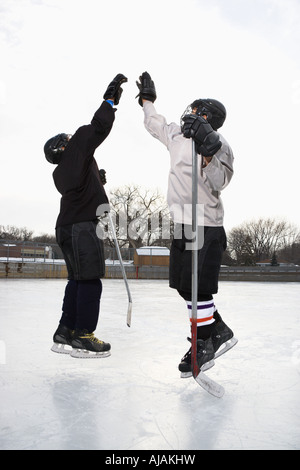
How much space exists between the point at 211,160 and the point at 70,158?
111 centimetres

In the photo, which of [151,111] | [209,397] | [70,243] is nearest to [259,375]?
[209,397]

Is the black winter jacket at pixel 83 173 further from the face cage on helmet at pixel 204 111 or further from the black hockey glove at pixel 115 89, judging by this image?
the face cage on helmet at pixel 204 111

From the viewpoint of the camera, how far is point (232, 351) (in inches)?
117

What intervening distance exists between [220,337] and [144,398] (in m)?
0.84

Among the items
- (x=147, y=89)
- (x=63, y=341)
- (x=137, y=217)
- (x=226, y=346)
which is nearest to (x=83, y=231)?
(x=63, y=341)

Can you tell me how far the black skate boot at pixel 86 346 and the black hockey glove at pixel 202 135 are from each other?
4.74 feet

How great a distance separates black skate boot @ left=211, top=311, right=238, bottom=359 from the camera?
8.25ft

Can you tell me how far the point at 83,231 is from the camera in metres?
2.75

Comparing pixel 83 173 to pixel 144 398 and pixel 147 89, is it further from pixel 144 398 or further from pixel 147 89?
pixel 144 398

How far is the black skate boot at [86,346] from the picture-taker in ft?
8.75

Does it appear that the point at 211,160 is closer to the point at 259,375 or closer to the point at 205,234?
the point at 205,234

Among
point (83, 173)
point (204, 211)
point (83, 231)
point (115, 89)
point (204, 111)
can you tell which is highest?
point (115, 89)

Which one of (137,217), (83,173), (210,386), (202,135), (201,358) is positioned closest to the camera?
(210,386)

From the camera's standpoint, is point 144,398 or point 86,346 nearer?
point 144,398
